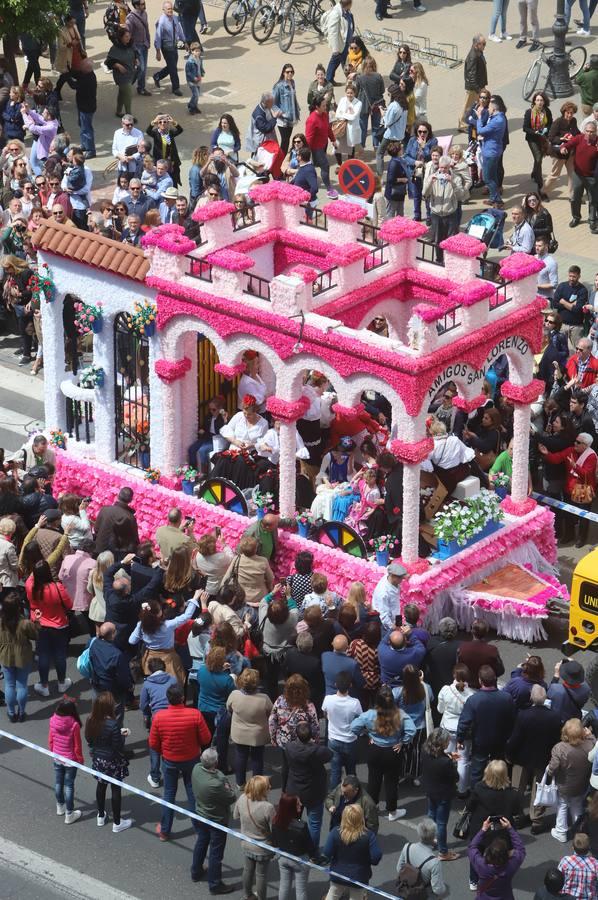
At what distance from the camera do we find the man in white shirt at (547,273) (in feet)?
80.3

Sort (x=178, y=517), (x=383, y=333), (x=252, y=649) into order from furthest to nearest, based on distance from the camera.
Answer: (x=383, y=333) → (x=178, y=517) → (x=252, y=649)

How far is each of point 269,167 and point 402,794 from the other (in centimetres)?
1275

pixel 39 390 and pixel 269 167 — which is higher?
pixel 269 167

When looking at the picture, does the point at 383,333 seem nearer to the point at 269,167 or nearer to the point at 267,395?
the point at 267,395

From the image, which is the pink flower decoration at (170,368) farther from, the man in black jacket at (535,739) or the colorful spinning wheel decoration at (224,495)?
the man in black jacket at (535,739)

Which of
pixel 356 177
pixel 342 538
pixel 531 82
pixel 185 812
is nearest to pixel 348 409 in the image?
pixel 342 538

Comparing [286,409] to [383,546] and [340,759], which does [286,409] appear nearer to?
[383,546]

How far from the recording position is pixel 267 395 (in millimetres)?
21891

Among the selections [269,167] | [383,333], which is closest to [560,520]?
[383,333]

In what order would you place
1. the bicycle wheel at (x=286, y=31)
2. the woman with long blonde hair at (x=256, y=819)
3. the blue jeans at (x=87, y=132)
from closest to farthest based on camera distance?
1. the woman with long blonde hair at (x=256, y=819)
2. the blue jeans at (x=87, y=132)
3. the bicycle wheel at (x=286, y=31)

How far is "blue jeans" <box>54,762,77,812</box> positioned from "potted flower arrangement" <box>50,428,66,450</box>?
5.55 metres

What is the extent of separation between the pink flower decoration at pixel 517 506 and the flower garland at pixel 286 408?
8.01 ft

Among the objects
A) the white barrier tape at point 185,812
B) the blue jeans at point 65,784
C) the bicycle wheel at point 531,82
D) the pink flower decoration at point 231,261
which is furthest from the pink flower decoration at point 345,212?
the bicycle wheel at point 531,82

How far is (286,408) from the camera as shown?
20.2 m
